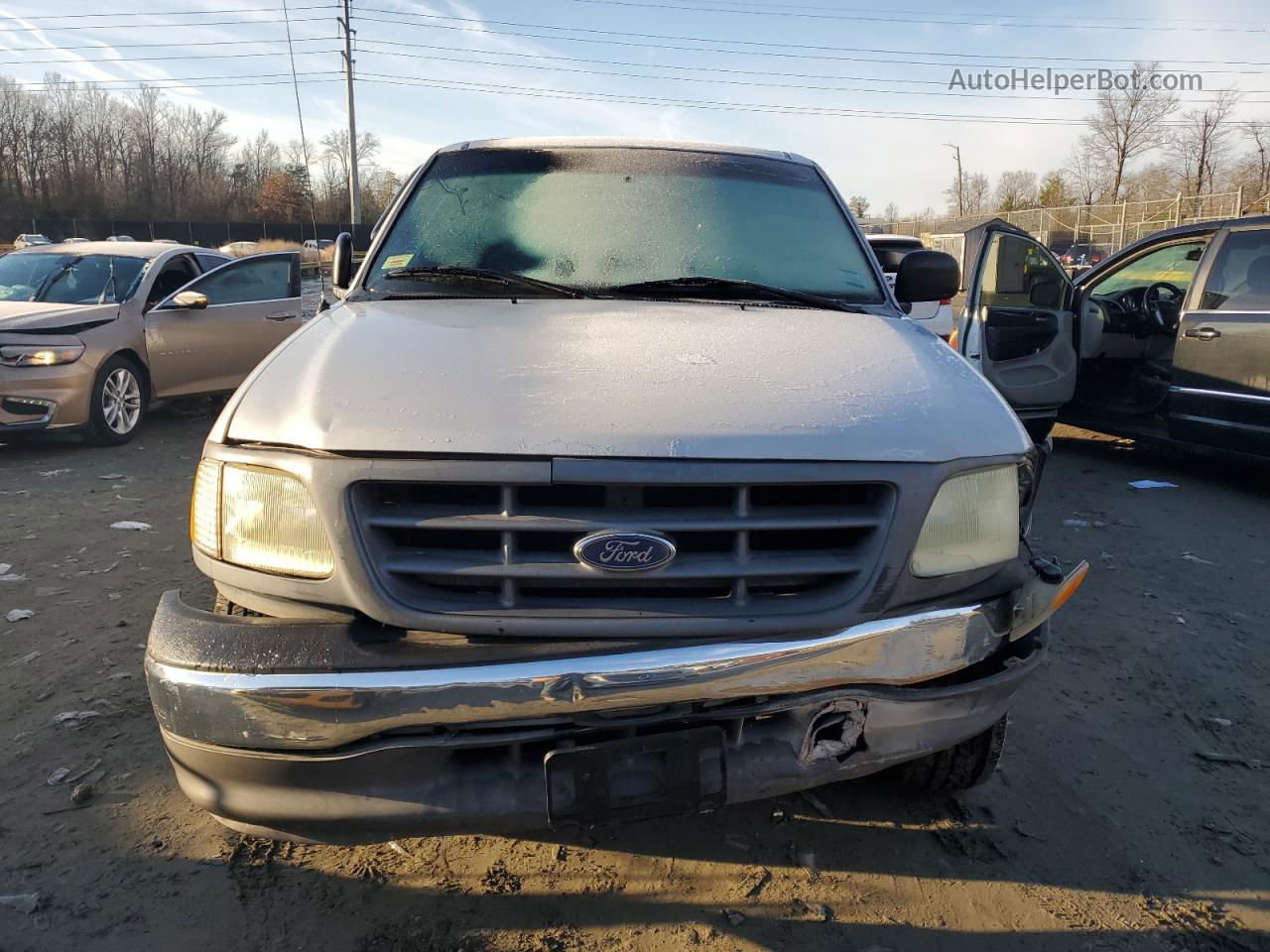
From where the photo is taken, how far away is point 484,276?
2.85 m

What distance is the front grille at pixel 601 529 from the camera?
5.84 feet

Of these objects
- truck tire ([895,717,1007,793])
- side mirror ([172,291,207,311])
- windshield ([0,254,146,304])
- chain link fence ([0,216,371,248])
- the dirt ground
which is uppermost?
chain link fence ([0,216,371,248])

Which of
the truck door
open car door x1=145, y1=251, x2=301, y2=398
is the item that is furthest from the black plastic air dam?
open car door x1=145, y1=251, x2=301, y2=398

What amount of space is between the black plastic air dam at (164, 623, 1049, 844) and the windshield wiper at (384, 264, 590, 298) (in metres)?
1.55

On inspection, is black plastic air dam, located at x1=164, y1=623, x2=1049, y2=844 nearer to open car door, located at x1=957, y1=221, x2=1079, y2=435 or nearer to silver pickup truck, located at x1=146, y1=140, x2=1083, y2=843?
silver pickup truck, located at x1=146, y1=140, x2=1083, y2=843

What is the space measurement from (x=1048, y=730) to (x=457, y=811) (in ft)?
7.15

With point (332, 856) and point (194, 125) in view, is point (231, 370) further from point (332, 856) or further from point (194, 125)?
point (194, 125)

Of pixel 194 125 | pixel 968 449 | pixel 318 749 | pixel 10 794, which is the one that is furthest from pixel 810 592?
pixel 194 125

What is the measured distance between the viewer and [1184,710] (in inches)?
123

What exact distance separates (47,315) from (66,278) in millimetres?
955

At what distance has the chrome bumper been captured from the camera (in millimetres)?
1695

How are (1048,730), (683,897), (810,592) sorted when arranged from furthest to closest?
(1048,730) < (683,897) < (810,592)

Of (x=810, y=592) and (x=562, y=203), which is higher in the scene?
(x=562, y=203)

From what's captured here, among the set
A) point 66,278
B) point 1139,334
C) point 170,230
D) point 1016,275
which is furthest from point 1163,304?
point 170,230
